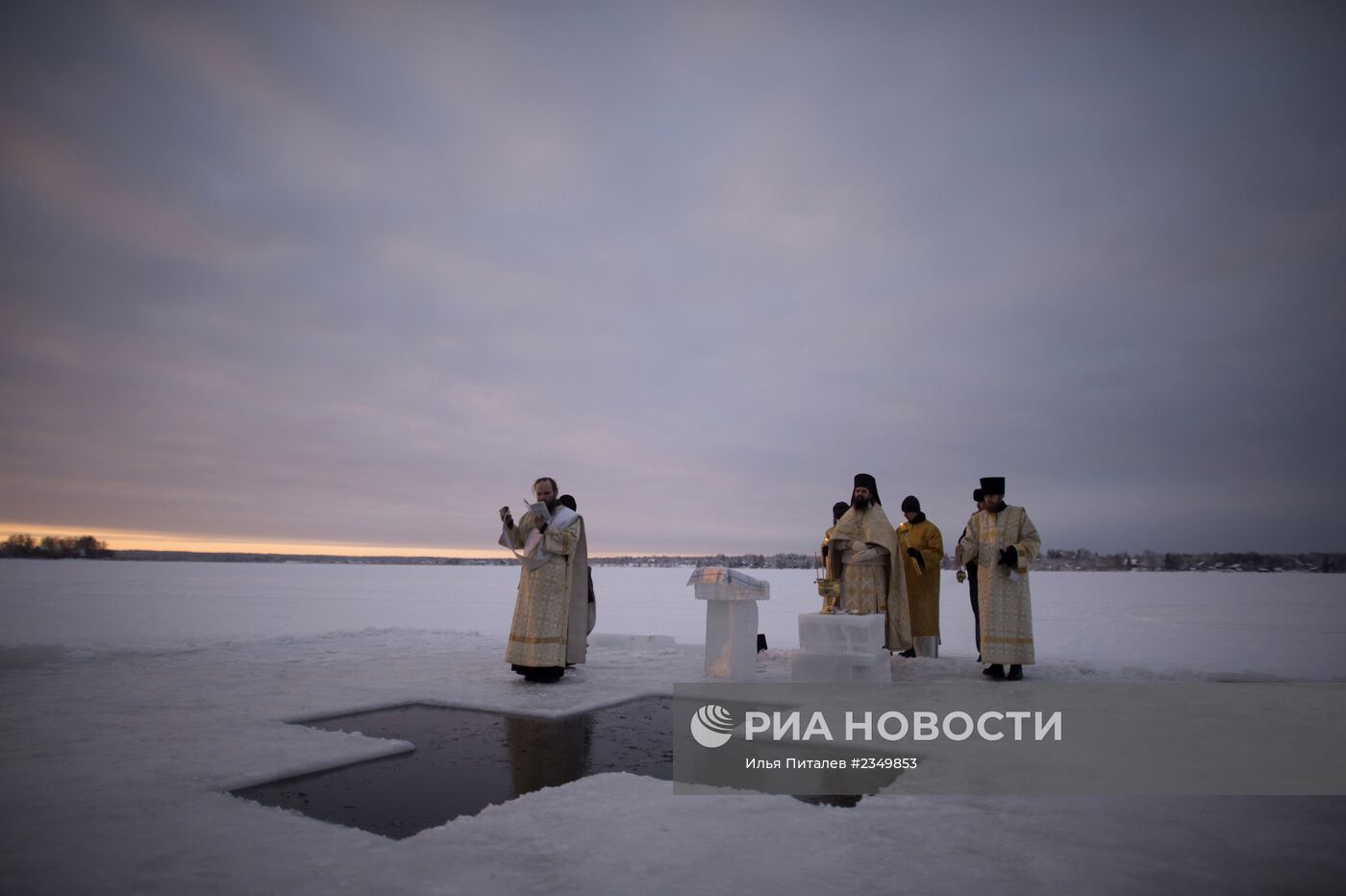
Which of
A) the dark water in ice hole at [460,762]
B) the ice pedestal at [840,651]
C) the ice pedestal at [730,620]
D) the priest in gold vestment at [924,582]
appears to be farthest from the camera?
the priest in gold vestment at [924,582]

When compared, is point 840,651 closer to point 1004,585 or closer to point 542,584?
point 1004,585

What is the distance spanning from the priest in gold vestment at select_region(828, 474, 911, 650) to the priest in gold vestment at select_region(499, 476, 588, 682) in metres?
3.25

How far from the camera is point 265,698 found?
5781mm

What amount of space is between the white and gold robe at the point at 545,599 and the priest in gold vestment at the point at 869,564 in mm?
3239

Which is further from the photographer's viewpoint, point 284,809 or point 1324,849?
point 284,809

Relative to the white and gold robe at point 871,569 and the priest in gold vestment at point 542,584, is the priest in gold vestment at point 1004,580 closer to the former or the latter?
the white and gold robe at point 871,569

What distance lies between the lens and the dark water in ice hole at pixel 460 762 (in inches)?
129

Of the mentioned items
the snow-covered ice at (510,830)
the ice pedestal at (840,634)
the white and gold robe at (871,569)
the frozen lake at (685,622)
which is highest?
the white and gold robe at (871,569)

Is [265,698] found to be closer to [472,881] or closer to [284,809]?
[284,809]

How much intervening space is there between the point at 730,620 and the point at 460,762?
3.70 m

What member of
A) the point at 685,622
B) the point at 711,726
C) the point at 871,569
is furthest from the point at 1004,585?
the point at 685,622

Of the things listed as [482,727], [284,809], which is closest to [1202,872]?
[284,809]

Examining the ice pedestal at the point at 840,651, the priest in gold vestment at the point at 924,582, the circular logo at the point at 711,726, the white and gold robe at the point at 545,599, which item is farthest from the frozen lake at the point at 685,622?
the circular logo at the point at 711,726

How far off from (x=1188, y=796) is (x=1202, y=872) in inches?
41.7
